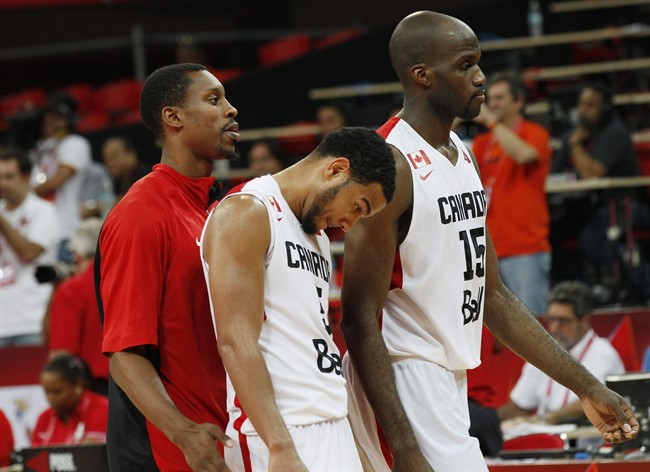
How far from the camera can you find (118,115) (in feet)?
41.8

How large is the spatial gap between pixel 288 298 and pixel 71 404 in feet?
12.1

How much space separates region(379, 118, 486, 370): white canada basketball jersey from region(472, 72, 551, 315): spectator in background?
4197 mm

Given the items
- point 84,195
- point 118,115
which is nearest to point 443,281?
point 84,195

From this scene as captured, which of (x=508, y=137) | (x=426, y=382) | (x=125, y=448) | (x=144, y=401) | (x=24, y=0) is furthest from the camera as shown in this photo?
(x=24, y=0)

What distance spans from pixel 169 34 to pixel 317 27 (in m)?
1.91

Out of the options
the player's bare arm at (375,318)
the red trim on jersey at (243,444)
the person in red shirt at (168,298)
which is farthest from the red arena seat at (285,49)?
the red trim on jersey at (243,444)

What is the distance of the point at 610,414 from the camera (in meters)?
3.58

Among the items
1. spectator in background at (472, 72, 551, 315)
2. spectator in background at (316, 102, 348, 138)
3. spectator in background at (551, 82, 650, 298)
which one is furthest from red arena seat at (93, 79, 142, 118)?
spectator in background at (472, 72, 551, 315)

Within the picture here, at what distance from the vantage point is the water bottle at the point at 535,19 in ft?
39.1

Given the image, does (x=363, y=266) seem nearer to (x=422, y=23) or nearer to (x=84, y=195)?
(x=422, y=23)

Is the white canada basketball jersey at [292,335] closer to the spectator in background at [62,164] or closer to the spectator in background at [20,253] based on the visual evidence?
the spectator in background at [20,253]

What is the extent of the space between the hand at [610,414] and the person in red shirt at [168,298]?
1.20 m

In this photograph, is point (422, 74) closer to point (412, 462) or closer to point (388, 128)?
point (388, 128)

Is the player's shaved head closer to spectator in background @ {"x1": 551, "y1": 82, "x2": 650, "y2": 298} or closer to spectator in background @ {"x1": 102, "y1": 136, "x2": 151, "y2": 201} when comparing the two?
spectator in background @ {"x1": 551, "y1": 82, "x2": 650, "y2": 298}
